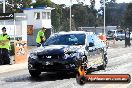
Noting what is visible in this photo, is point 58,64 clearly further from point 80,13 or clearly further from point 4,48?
point 80,13

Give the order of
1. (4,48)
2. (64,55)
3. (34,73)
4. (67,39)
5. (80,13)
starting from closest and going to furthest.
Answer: (64,55) → (34,73) → (67,39) → (4,48) → (80,13)

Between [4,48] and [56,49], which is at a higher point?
[56,49]

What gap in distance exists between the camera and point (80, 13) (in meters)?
116

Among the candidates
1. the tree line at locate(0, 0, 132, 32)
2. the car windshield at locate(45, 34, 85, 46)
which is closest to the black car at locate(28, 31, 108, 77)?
the car windshield at locate(45, 34, 85, 46)

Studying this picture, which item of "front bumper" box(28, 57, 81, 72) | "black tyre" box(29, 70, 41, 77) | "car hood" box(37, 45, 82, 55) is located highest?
"car hood" box(37, 45, 82, 55)

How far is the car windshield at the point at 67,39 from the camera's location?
1441cm

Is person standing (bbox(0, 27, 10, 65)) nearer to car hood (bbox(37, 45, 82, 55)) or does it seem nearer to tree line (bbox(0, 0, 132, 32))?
car hood (bbox(37, 45, 82, 55))

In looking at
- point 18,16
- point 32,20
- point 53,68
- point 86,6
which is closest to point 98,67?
point 53,68

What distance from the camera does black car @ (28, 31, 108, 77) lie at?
1303cm

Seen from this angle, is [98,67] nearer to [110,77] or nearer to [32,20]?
[110,77]

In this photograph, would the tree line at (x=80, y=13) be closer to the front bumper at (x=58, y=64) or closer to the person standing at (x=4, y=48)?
Result: the person standing at (x=4, y=48)

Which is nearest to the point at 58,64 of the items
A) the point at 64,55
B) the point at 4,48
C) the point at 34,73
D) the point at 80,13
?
the point at 64,55

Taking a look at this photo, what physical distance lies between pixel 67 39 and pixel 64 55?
5.31 ft

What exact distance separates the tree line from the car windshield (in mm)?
61238
